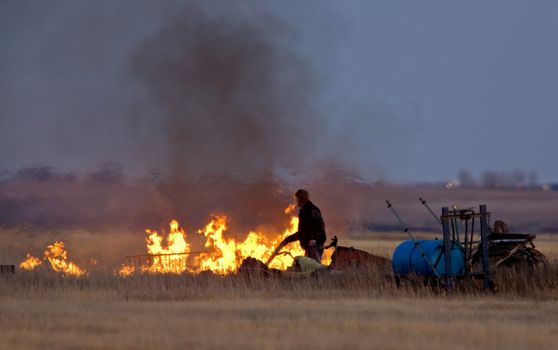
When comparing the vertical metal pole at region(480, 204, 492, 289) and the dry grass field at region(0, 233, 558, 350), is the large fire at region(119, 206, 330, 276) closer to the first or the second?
the dry grass field at region(0, 233, 558, 350)

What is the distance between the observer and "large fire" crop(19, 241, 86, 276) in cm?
3198

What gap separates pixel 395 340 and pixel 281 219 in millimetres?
19475

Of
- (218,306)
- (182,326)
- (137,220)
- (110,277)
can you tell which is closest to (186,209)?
(137,220)

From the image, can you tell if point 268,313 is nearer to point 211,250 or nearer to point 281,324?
point 281,324

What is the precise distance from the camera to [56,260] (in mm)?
33188

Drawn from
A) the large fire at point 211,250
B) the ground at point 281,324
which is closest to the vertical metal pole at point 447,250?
the ground at point 281,324

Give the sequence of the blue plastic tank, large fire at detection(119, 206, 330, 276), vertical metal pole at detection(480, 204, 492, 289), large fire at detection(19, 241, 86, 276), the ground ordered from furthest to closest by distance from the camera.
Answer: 1. large fire at detection(19, 241, 86, 276)
2. large fire at detection(119, 206, 330, 276)
3. the blue plastic tank
4. vertical metal pole at detection(480, 204, 492, 289)
5. the ground

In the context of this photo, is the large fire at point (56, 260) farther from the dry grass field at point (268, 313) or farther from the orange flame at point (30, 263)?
the dry grass field at point (268, 313)

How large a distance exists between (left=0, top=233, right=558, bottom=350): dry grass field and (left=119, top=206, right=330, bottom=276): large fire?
3610 mm

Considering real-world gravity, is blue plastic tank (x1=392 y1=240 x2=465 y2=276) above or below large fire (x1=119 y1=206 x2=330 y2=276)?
below

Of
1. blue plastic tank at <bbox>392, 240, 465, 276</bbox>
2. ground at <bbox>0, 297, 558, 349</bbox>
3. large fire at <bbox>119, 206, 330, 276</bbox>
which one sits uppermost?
large fire at <bbox>119, 206, 330, 276</bbox>

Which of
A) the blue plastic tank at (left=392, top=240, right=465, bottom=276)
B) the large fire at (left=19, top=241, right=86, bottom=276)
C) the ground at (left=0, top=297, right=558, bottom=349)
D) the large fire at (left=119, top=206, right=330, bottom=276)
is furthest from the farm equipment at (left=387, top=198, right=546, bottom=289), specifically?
the large fire at (left=19, top=241, right=86, bottom=276)

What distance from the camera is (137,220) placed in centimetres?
3597

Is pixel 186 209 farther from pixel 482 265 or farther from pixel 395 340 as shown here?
pixel 395 340
